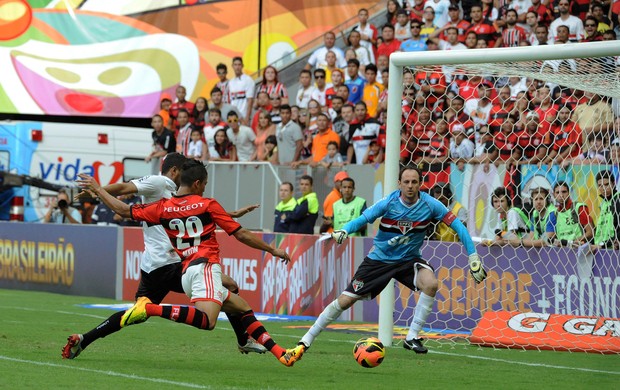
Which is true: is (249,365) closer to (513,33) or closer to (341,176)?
(341,176)

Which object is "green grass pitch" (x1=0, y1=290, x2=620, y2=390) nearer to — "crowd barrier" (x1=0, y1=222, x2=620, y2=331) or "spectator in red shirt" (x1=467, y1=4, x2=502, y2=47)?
"crowd barrier" (x1=0, y1=222, x2=620, y2=331)

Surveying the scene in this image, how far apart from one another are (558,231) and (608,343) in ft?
6.63

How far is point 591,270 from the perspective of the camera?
14.0 metres

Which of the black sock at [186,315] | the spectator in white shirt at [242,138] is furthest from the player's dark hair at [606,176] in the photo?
the spectator in white shirt at [242,138]

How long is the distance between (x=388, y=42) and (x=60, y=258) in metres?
7.29

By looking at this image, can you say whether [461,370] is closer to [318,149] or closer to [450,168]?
[450,168]

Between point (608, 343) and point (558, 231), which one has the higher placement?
point (558, 231)

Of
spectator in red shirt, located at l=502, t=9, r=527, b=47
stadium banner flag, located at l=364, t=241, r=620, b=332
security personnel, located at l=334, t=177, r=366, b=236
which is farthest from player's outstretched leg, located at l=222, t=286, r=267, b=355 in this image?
spectator in red shirt, located at l=502, t=9, r=527, b=47

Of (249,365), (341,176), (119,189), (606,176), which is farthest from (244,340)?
(341,176)

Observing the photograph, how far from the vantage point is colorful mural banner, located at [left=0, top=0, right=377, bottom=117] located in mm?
26469

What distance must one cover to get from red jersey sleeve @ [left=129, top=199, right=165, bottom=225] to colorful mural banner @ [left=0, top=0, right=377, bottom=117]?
15994 mm

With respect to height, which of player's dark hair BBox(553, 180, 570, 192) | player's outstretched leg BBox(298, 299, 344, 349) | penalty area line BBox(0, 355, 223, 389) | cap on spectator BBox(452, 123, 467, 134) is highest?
cap on spectator BBox(452, 123, 467, 134)

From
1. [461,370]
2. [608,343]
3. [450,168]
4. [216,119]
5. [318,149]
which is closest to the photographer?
[461,370]

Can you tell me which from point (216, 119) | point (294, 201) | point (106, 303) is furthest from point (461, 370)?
point (216, 119)
